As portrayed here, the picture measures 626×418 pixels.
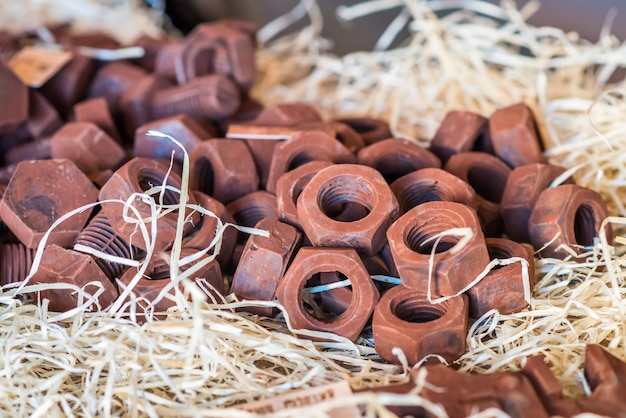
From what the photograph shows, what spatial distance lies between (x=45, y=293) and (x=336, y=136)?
35.1 inches

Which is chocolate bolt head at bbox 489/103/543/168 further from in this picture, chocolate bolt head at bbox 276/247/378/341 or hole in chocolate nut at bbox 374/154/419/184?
chocolate bolt head at bbox 276/247/378/341

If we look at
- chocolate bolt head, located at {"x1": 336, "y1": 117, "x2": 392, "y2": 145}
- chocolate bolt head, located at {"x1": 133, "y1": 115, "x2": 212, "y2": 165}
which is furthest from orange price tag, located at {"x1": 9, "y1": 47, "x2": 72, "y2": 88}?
chocolate bolt head, located at {"x1": 336, "y1": 117, "x2": 392, "y2": 145}

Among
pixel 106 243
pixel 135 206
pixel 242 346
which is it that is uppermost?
pixel 135 206

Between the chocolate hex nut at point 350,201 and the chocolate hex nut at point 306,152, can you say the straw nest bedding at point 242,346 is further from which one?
the chocolate hex nut at point 306,152

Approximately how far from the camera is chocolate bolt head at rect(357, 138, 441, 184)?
180cm

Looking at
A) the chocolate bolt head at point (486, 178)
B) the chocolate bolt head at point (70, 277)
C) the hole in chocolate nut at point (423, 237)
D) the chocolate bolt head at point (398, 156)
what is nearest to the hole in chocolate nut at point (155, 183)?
the chocolate bolt head at point (70, 277)

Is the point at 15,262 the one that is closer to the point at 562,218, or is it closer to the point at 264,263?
the point at 264,263

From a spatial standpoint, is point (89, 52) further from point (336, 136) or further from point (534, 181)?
point (534, 181)

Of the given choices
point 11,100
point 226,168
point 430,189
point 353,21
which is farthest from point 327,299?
point 353,21

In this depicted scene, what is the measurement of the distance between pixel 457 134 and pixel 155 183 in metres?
0.88

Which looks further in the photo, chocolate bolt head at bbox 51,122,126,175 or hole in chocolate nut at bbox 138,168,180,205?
chocolate bolt head at bbox 51,122,126,175

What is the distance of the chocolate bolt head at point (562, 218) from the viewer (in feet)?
5.34

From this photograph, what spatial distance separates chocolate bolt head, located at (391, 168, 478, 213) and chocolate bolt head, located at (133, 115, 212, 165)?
650 mm

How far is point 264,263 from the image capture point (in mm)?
1543
